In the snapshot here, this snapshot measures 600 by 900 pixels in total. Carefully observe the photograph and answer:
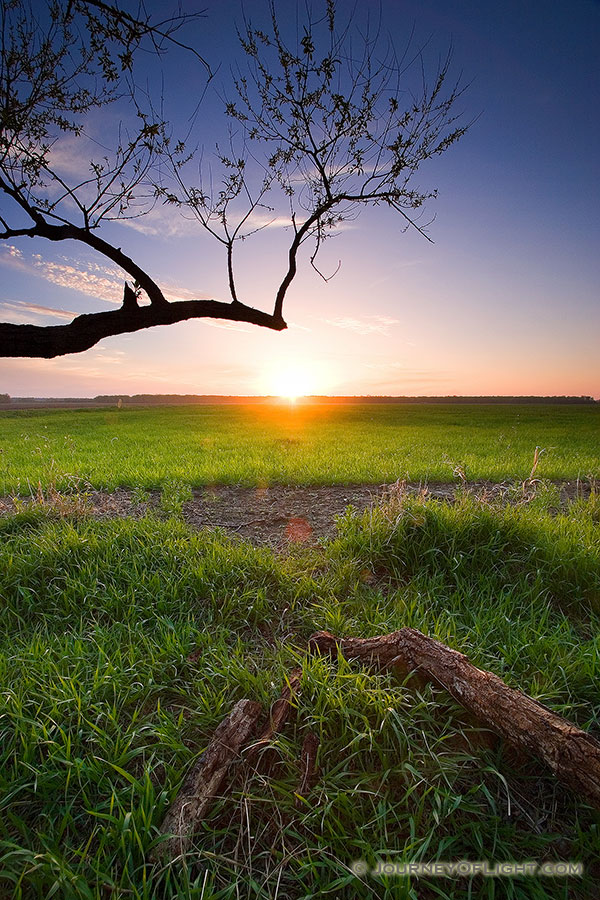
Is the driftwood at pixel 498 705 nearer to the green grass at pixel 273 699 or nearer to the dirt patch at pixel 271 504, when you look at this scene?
the green grass at pixel 273 699

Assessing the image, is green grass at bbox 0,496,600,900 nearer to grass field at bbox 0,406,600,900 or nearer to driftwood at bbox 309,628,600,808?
grass field at bbox 0,406,600,900

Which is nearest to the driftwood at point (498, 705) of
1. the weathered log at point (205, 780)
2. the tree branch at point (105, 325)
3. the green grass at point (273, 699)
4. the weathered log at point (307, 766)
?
the green grass at point (273, 699)

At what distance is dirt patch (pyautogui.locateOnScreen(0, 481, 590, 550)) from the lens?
5.60 m

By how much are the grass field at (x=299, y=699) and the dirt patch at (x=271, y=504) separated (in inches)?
17.4

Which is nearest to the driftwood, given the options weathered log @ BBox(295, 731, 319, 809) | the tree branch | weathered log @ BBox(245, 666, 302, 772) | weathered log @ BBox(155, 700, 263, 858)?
weathered log @ BBox(245, 666, 302, 772)

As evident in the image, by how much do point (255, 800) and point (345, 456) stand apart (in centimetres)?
964

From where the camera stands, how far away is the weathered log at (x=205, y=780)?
1.74 metres

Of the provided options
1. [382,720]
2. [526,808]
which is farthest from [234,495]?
[526,808]

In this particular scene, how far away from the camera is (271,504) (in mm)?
7004

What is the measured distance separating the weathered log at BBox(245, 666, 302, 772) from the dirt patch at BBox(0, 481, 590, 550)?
8.76 ft

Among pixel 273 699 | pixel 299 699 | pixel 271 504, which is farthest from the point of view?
pixel 271 504

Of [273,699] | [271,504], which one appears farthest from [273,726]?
[271,504]

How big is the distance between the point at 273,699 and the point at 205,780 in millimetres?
651

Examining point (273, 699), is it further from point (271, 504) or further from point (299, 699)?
point (271, 504)
